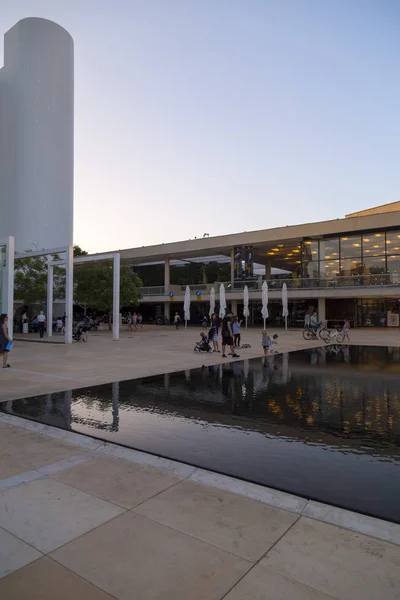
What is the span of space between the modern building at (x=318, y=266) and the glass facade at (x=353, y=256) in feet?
0.25

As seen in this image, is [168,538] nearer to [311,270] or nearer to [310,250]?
[311,270]

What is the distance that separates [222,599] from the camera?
7.68 feet

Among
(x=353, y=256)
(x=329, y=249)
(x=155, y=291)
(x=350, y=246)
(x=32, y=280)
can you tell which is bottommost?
(x=155, y=291)

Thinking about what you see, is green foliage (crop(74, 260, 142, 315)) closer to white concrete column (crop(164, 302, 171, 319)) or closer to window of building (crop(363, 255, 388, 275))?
white concrete column (crop(164, 302, 171, 319))

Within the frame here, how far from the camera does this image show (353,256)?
3569 centimetres

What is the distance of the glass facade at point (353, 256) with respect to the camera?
3403 centimetres

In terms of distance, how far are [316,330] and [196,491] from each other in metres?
21.0

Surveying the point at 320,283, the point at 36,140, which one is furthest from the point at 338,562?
the point at 36,140

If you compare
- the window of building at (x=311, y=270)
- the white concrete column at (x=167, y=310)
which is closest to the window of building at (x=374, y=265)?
the window of building at (x=311, y=270)

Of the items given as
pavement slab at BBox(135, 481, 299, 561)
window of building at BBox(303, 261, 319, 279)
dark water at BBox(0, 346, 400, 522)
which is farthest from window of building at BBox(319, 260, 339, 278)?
pavement slab at BBox(135, 481, 299, 561)

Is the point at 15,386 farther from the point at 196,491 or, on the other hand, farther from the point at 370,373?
the point at 370,373

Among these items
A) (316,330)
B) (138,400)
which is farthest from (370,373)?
(316,330)

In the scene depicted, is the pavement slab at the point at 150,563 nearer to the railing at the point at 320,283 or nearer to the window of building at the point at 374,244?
the railing at the point at 320,283

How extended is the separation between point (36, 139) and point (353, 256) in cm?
4407
